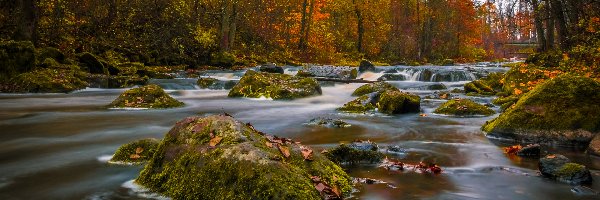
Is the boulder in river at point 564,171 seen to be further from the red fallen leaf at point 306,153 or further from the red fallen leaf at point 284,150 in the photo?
the red fallen leaf at point 284,150

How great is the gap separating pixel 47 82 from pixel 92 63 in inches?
160

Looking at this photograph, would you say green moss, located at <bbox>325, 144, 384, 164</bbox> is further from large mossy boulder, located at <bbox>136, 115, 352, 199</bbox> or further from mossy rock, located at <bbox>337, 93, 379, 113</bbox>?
mossy rock, located at <bbox>337, 93, 379, 113</bbox>

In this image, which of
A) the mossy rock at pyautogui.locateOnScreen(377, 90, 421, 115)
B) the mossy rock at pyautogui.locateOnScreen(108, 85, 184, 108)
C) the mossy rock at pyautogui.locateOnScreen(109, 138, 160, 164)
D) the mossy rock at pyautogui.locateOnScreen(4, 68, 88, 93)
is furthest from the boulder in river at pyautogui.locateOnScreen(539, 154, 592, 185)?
the mossy rock at pyautogui.locateOnScreen(4, 68, 88, 93)

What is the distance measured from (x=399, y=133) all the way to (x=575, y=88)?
294cm

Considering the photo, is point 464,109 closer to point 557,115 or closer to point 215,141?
point 557,115

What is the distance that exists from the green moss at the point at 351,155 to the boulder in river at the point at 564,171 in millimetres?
1854

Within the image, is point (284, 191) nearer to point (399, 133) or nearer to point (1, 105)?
point (399, 133)

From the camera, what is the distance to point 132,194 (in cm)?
437

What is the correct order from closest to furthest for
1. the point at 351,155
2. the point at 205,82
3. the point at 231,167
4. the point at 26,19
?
the point at 231,167 → the point at 351,155 → the point at 26,19 → the point at 205,82

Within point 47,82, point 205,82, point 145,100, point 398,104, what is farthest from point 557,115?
point 47,82

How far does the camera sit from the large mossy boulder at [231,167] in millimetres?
3482

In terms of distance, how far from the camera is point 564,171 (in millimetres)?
4996

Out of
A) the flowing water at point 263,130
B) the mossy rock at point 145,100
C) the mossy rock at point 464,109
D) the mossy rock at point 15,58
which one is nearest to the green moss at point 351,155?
the flowing water at point 263,130

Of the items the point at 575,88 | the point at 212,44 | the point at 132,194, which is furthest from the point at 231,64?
the point at 132,194
